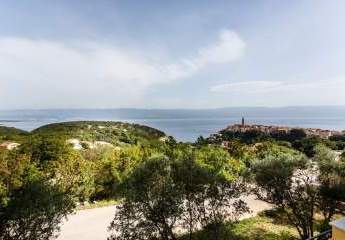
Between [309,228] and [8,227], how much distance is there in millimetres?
9055

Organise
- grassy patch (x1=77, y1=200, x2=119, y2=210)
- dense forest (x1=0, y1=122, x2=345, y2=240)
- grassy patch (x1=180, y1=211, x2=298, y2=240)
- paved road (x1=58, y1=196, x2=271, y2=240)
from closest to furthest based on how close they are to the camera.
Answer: dense forest (x1=0, y1=122, x2=345, y2=240) < grassy patch (x1=180, y1=211, x2=298, y2=240) < paved road (x1=58, y1=196, x2=271, y2=240) < grassy patch (x1=77, y1=200, x2=119, y2=210)

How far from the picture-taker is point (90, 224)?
572 inches

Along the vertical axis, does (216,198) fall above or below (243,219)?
above

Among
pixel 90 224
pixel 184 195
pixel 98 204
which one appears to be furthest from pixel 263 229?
pixel 98 204

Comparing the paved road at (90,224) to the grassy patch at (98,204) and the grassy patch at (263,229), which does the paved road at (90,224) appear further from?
the grassy patch at (263,229)

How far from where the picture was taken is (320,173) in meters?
11.8

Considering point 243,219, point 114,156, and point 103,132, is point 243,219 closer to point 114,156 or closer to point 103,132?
point 114,156

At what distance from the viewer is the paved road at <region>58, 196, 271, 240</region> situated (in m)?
13.1

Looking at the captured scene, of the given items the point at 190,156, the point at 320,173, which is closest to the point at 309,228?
the point at 320,173

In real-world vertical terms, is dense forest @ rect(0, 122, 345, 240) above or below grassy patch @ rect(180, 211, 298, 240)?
above

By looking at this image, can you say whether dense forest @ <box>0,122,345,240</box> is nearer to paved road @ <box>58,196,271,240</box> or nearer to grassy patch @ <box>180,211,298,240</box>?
grassy patch @ <box>180,211,298,240</box>

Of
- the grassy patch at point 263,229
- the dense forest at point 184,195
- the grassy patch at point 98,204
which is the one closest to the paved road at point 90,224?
the grassy patch at point 98,204

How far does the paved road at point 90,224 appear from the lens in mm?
13096

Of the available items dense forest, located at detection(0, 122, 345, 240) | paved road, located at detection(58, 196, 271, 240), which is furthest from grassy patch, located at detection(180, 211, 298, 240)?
paved road, located at detection(58, 196, 271, 240)
